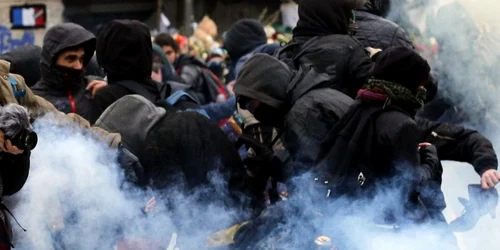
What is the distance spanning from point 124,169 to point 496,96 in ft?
8.31

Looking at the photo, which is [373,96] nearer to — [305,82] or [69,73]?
[305,82]

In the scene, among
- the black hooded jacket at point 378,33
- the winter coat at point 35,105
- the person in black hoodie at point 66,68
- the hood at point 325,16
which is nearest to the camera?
the winter coat at point 35,105

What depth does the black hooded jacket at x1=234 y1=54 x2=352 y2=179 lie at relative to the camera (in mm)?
5676

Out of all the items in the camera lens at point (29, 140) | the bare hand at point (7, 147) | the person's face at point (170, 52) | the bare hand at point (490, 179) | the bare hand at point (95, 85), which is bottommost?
the person's face at point (170, 52)

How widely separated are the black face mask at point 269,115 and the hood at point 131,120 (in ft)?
1.70

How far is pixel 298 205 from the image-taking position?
581cm

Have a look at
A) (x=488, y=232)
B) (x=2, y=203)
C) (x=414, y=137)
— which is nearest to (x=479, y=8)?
(x=488, y=232)

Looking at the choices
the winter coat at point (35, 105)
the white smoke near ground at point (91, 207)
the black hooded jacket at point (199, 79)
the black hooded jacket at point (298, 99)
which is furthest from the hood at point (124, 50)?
the black hooded jacket at point (199, 79)

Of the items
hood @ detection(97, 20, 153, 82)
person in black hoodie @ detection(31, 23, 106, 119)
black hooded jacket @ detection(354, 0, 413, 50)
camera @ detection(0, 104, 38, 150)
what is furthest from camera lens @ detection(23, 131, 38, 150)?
black hooded jacket @ detection(354, 0, 413, 50)

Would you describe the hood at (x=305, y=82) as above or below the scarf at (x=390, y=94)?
below

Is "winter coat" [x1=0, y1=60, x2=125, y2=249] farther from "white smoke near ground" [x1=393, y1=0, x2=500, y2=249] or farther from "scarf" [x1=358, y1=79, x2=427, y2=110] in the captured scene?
"white smoke near ground" [x1=393, y1=0, x2=500, y2=249]

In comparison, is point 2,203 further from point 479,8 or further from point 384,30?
point 479,8

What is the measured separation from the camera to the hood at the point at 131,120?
584 centimetres

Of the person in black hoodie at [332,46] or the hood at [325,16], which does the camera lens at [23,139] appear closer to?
the person in black hoodie at [332,46]
